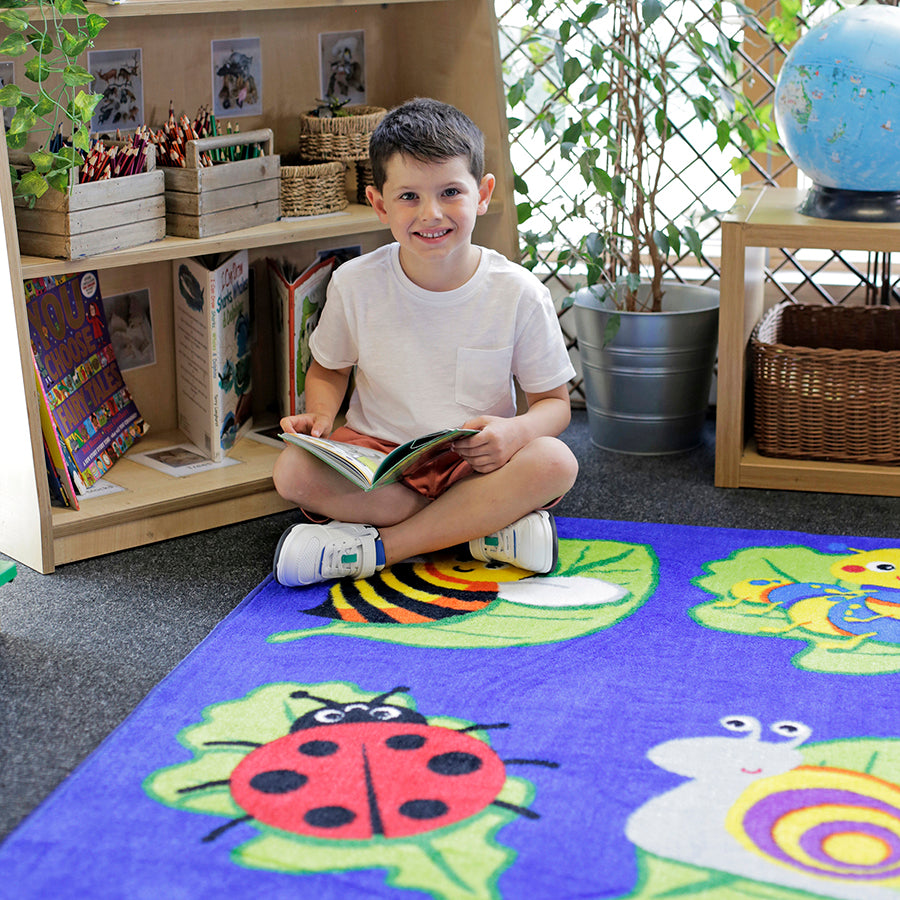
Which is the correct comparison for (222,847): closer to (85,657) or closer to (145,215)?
(85,657)

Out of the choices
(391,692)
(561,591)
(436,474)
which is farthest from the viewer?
(436,474)

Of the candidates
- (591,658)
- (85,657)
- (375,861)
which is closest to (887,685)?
(591,658)

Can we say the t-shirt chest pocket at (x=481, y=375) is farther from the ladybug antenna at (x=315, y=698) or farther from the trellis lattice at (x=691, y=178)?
the ladybug antenna at (x=315, y=698)

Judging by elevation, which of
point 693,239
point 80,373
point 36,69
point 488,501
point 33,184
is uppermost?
point 36,69

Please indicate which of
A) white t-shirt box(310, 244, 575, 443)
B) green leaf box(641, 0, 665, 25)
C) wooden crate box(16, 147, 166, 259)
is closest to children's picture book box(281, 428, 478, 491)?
white t-shirt box(310, 244, 575, 443)

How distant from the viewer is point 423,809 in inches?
35.8

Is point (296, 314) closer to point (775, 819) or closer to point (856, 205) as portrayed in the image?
point (856, 205)

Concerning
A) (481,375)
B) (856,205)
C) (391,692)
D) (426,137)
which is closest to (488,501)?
(481,375)

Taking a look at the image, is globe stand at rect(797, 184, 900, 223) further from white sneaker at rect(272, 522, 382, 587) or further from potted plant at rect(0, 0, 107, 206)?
potted plant at rect(0, 0, 107, 206)

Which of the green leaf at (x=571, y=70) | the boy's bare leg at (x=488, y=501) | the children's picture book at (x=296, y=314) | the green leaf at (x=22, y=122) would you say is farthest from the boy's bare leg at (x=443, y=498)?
the green leaf at (x=571, y=70)

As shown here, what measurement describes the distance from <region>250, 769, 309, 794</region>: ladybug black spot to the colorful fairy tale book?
633 mm

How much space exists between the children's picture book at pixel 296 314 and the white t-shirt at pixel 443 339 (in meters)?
0.17

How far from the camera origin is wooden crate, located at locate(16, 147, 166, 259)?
4.34 feet

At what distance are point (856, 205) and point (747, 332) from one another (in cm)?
25
